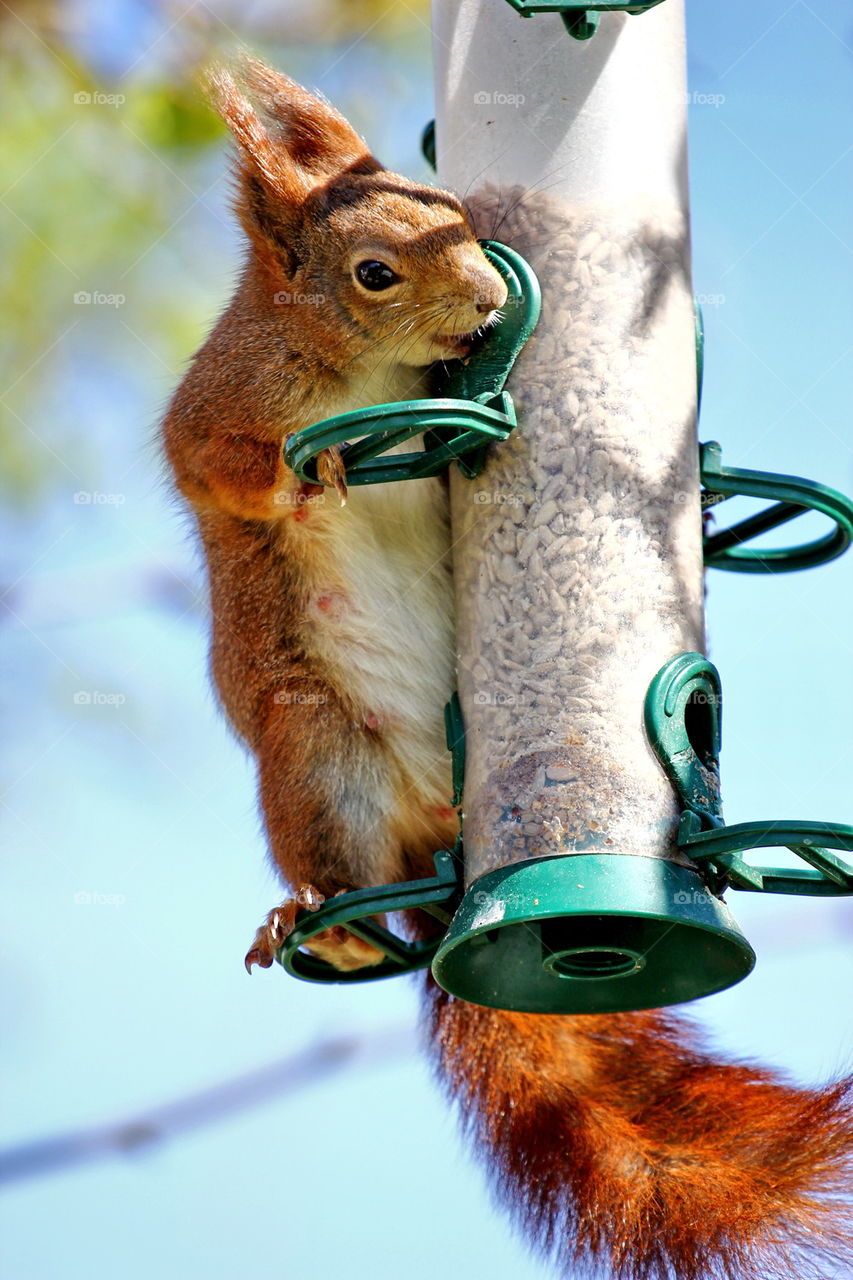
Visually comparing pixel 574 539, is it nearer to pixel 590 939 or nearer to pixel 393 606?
pixel 393 606

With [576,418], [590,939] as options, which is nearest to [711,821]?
[590,939]

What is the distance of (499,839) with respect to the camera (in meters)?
3.01

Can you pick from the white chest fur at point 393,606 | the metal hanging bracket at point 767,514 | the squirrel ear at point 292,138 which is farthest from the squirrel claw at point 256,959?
the squirrel ear at point 292,138

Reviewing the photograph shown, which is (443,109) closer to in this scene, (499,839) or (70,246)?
(499,839)

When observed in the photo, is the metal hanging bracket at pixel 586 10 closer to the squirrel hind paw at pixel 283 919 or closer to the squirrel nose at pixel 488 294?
the squirrel nose at pixel 488 294

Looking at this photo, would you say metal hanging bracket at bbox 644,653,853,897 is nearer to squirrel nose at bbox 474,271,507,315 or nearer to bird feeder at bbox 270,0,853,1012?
bird feeder at bbox 270,0,853,1012

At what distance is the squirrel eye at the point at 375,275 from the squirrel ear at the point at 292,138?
0.30 meters

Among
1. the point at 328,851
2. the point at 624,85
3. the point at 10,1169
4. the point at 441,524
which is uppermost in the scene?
the point at 624,85

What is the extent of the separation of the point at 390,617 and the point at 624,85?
1.20 metres

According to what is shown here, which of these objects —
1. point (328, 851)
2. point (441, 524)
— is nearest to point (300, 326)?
point (441, 524)

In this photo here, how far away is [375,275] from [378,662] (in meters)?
0.86

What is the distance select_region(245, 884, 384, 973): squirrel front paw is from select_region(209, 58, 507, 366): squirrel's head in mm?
1166

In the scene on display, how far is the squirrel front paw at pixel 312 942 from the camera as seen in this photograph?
3334 mm

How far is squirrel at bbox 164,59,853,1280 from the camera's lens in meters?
3.38
